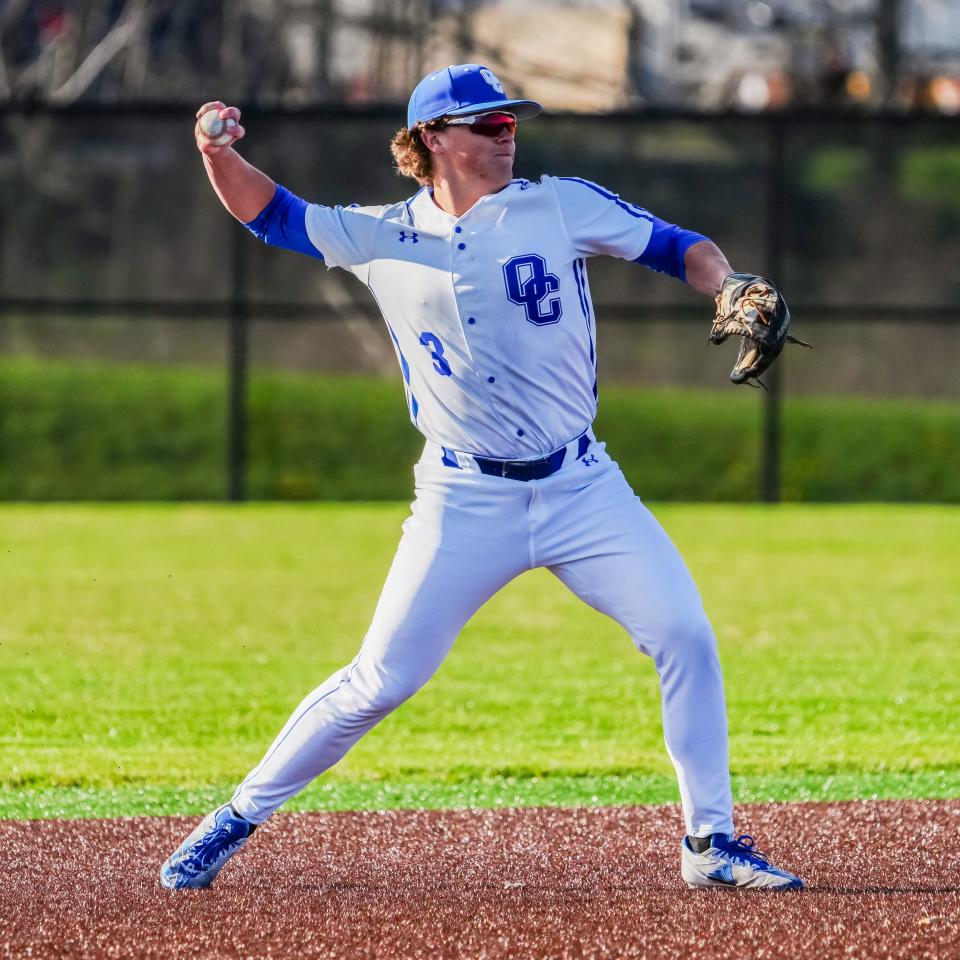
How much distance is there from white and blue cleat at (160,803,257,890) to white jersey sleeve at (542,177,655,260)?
174 cm

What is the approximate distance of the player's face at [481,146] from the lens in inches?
175

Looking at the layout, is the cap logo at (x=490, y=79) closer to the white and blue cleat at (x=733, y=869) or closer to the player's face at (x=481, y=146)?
the player's face at (x=481, y=146)

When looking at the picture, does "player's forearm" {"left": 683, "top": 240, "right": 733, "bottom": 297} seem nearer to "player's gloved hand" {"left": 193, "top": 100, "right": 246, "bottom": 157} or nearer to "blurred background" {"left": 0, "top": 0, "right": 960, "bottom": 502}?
"player's gloved hand" {"left": 193, "top": 100, "right": 246, "bottom": 157}

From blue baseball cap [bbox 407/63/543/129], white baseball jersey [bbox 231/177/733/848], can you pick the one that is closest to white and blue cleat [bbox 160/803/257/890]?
white baseball jersey [bbox 231/177/733/848]

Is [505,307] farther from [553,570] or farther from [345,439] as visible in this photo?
[345,439]

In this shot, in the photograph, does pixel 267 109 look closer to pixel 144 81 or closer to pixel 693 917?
pixel 144 81

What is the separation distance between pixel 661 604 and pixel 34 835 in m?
2.25

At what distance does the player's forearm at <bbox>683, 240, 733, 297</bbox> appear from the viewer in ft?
14.4

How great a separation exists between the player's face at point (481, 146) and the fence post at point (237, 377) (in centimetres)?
1155

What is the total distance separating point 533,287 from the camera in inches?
171

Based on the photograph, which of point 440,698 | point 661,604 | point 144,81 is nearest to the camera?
point 661,604

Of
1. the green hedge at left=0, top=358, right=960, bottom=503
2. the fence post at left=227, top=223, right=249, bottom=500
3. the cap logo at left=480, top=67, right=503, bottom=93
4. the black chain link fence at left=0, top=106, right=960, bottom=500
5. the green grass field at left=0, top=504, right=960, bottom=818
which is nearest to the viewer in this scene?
the cap logo at left=480, top=67, right=503, bottom=93

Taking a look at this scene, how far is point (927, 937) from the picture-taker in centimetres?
402

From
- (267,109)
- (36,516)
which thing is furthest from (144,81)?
(36,516)
